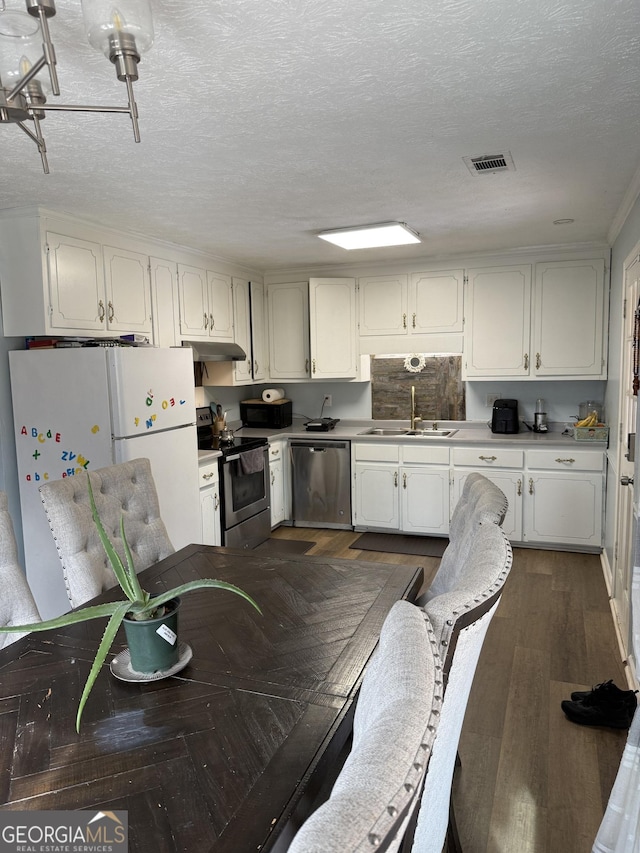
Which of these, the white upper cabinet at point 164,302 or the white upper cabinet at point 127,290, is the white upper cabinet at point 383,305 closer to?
the white upper cabinet at point 164,302

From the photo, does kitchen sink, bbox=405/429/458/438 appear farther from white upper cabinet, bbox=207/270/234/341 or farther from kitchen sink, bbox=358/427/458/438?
white upper cabinet, bbox=207/270/234/341

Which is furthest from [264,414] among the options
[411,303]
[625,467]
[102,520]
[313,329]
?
[102,520]

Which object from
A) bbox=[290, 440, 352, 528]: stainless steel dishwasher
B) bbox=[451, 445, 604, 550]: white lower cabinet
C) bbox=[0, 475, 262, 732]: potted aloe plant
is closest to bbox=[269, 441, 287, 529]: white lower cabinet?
bbox=[290, 440, 352, 528]: stainless steel dishwasher

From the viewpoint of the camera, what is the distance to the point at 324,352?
5.08 m

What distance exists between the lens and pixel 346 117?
6.63 feet

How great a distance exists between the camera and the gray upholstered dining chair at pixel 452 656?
965 mm

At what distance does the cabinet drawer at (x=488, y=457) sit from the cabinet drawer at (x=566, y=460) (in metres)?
0.09

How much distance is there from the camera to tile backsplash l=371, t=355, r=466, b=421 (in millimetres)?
5168

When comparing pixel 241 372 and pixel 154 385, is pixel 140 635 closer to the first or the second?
pixel 154 385

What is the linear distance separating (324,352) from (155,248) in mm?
1734

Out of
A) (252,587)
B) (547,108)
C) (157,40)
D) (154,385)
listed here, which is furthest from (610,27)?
(154,385)

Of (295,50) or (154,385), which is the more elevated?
(295,50)

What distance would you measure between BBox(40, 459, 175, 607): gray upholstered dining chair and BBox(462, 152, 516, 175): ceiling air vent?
1875mm

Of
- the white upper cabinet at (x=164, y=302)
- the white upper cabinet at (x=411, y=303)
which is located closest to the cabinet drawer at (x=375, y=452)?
the white upper cabinet at (x=411, y=303)
